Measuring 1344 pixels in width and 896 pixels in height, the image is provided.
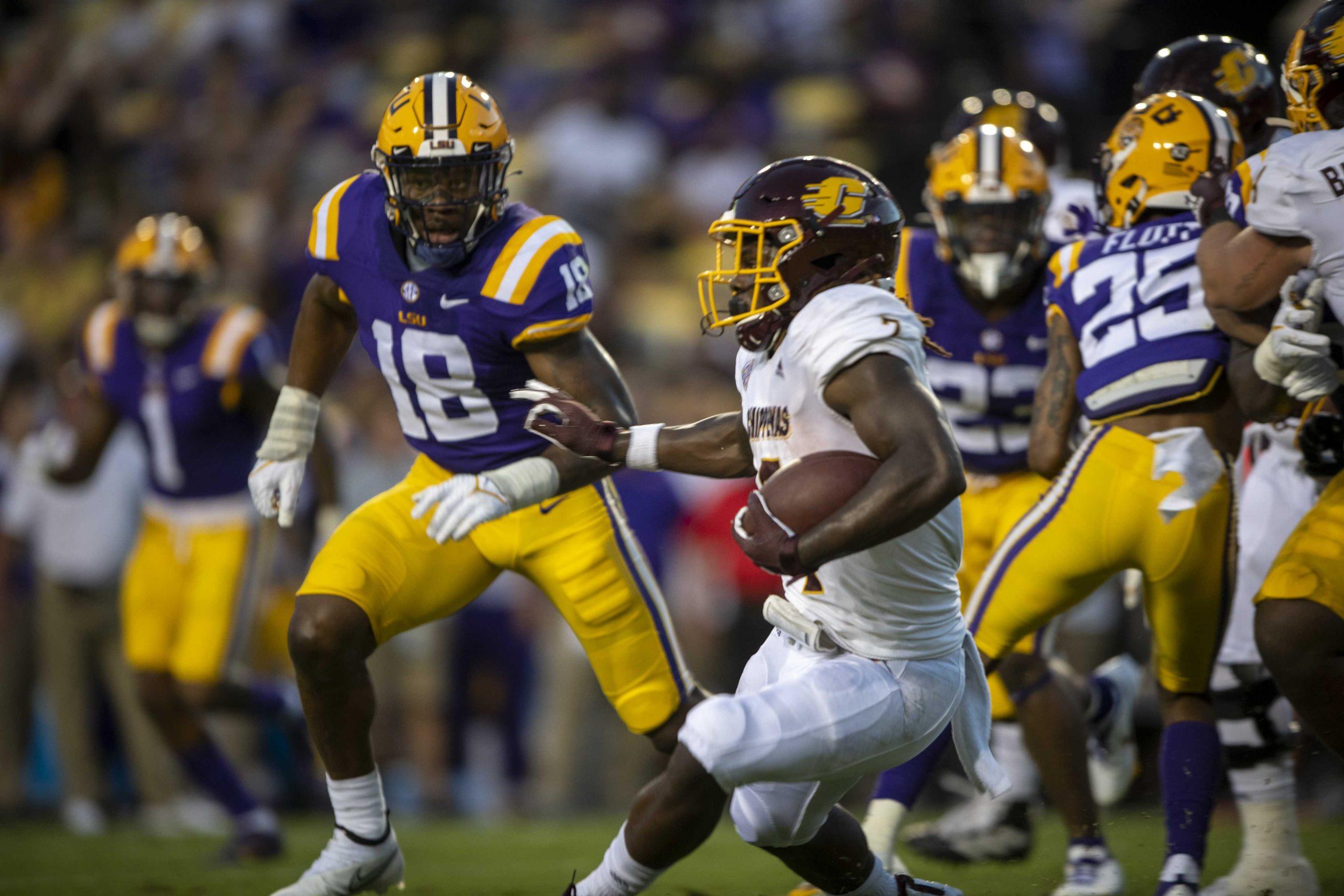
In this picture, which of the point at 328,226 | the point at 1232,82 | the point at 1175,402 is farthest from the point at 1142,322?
the point at 328,226

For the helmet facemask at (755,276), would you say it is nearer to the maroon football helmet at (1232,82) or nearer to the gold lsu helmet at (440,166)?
the gold lsu helmet at (440,166)

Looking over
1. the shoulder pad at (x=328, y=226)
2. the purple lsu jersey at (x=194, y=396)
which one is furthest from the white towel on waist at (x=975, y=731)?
the purple lsu jersey at (x=194, y=396)

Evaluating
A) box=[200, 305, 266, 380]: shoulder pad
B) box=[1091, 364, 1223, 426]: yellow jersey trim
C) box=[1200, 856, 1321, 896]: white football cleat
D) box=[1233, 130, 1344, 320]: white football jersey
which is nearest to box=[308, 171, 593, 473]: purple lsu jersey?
box=[1091, 364, 1223, 426]: yellow jersey trim

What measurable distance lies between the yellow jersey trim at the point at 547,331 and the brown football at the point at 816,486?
112 cm

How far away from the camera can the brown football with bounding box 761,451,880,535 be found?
3029 mm

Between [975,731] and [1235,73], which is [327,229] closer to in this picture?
[975,731]

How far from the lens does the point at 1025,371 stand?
4758mm

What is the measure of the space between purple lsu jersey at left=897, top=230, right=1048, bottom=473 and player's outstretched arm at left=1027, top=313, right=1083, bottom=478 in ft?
1.67

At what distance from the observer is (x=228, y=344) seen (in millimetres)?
6246

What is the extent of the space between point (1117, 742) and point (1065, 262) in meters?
1.83

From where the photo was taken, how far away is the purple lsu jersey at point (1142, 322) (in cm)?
394

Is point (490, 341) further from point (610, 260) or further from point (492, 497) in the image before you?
point (610, 260)

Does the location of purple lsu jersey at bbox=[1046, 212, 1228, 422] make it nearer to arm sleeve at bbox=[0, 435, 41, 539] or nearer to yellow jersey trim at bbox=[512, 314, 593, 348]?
yellow jersey trim at bbox=[512, 314, 593, 348]

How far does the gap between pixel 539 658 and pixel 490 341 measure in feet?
13.6
